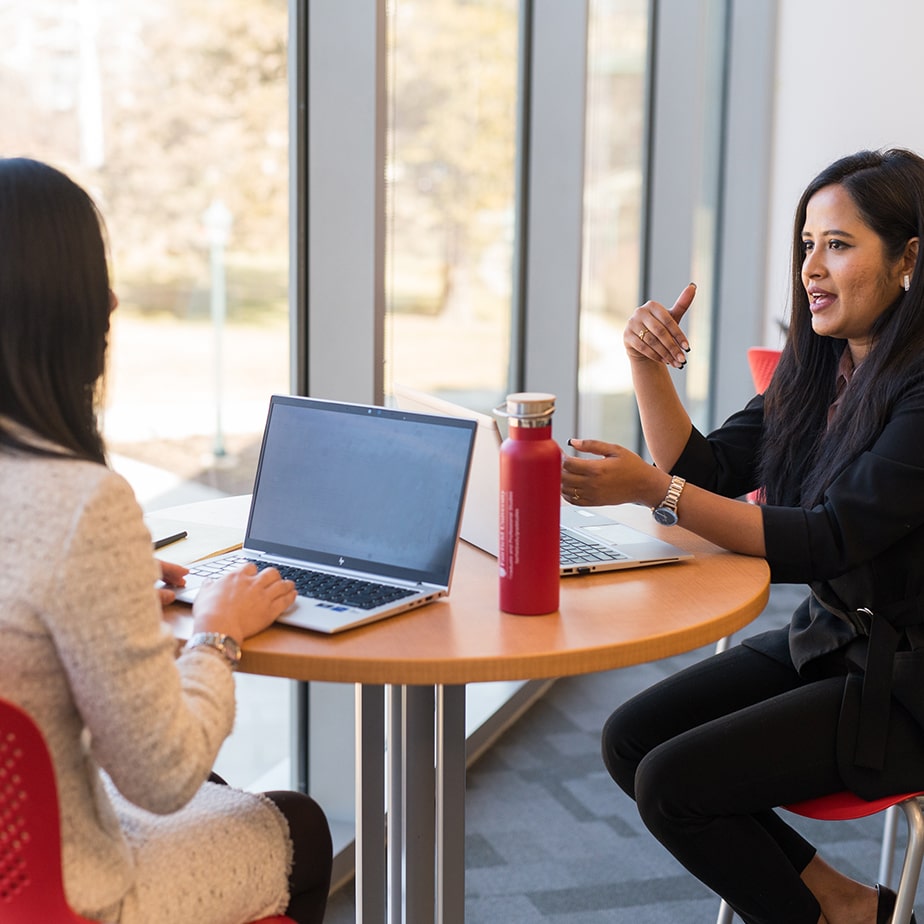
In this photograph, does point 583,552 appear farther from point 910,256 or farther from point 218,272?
point 218,272

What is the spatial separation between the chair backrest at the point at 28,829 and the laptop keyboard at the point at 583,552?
0.68 metres

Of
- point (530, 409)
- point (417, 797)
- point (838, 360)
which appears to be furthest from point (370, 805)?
point (838, 360)

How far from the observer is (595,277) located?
3652mm

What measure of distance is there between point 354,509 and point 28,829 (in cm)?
52

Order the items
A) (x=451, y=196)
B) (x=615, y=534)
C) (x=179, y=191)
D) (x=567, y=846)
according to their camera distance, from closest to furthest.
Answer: (x=615, y=534) < (x=179, y=191) < (x=567, y=846) < (x=451, y=196)

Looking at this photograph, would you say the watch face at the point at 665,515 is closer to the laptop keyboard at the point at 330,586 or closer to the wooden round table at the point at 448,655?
the wooden round table at the point at 448,655

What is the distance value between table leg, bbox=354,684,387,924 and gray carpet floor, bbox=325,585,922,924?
573 millimetres

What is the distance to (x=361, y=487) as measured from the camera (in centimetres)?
132

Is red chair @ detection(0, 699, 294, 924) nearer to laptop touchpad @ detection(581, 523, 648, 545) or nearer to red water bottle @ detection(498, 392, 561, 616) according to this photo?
red water bottle @ detection(498, 392, 561, 616)

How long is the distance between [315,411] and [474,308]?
1.58 meters

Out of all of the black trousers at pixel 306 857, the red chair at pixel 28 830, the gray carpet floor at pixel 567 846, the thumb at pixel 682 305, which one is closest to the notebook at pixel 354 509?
the black trousers at pixel 306 857

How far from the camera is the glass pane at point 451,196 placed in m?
2.48

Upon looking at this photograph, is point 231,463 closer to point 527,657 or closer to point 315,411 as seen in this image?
point 315,411

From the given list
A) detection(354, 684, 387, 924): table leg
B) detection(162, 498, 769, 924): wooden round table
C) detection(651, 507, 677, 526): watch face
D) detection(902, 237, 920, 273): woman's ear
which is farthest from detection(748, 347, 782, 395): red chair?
detection(354, 684, 387, 924): table leg
